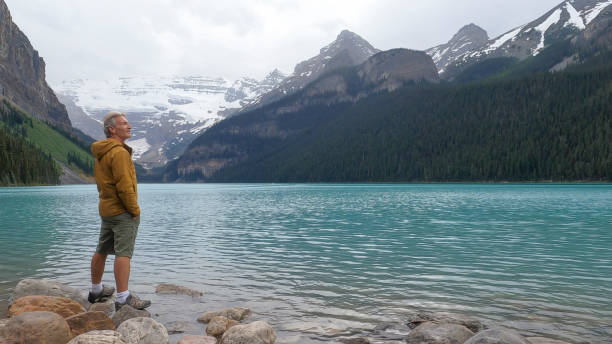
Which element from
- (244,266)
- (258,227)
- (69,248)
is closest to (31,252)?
(69,248)

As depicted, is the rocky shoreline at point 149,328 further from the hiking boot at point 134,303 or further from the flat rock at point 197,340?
the hiking boot at point 134,303

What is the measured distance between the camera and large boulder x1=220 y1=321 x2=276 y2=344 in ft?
30.1

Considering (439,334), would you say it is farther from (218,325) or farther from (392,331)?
(218,325)

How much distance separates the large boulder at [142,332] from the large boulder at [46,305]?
8.15ft

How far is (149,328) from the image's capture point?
30.1 feet

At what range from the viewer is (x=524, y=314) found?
1148 centimetres

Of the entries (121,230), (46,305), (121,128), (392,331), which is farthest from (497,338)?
(46,305)

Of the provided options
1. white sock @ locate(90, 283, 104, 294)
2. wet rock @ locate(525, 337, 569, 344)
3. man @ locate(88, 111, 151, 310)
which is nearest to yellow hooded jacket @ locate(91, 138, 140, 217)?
man @ locate(88, 111, 151, 310)

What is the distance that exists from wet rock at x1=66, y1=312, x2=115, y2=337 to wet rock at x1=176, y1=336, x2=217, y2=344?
5.18 feet

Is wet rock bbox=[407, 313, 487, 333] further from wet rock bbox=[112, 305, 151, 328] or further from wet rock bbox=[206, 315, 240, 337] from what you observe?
wet rock bbox=[112, 305, 151, 328]

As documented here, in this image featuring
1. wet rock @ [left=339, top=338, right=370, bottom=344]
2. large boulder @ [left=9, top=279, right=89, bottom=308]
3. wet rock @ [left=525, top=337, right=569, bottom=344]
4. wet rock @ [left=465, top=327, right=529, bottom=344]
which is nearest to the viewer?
wet rock @ [left=465, top=327, right=529, bottom=344]

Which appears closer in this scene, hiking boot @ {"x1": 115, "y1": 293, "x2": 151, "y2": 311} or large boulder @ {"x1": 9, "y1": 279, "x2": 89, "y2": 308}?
hiking boot @ {"x1": 115, "y1": 293, "x2": 151, "y2": 311}

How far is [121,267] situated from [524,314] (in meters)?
9.99

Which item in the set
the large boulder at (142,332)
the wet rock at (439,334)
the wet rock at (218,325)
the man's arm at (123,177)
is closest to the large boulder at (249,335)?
the wet rock at (218,325)
